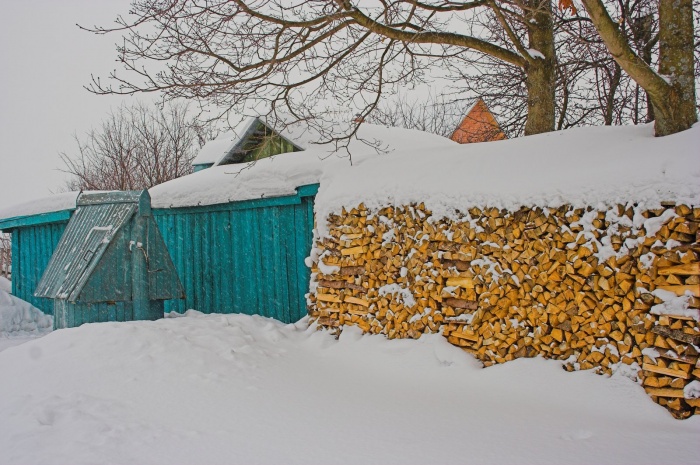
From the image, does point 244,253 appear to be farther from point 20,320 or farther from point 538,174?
point 20,320

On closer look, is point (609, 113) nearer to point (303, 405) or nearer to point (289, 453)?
point (303, 405)

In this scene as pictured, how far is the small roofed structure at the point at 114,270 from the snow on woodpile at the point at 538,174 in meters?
2.47

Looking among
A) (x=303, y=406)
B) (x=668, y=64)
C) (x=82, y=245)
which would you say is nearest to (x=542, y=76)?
(x=668, y=64)

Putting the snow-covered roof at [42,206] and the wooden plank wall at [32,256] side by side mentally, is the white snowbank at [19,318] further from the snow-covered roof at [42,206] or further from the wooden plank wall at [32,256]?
the snow-covered roof at [42,206]

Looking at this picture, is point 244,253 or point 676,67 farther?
point 244,253

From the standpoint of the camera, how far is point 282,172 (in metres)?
7.98

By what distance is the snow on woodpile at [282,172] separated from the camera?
7.60 meters

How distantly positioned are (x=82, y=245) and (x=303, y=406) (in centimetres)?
466

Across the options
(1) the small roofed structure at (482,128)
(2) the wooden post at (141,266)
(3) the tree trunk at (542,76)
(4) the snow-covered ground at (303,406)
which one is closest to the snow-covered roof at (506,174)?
(2) the wooden post at (141,266)

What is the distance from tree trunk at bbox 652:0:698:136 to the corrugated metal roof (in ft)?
21.3

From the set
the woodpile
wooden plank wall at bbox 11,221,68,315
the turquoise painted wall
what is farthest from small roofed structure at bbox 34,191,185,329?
wooden plank wall at bbox 11,221,68,315

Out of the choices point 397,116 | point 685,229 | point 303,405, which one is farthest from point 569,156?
point 397,116

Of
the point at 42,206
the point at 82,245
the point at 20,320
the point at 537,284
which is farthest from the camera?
the point at 42,206

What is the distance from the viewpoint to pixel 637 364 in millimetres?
4258
